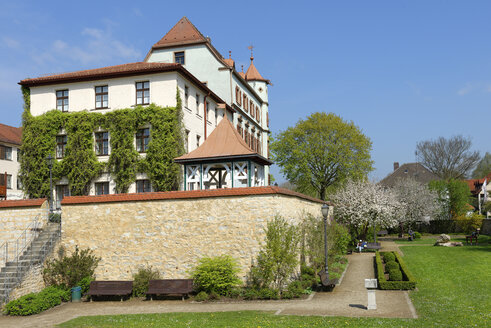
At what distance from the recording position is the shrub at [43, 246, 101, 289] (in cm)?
1861

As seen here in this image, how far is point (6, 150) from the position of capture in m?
43.5

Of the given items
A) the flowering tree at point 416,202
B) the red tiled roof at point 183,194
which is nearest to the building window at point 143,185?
the red tiled roof at point 183,194

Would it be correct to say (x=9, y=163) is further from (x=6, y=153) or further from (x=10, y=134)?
(x=10, y=134)

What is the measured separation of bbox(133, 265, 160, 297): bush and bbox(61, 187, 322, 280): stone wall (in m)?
0.28

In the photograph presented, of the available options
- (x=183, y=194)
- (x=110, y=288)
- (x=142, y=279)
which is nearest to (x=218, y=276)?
(x=142, y=279)

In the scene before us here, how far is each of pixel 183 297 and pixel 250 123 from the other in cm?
2798

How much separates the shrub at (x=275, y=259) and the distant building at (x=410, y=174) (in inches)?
2128

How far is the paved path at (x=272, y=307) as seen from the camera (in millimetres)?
14000

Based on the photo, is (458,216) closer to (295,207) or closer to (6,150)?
(295,207)

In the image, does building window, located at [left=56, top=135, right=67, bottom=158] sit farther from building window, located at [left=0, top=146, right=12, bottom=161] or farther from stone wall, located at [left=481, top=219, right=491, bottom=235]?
stone wall, located at [left=481, top=219, right=491, bottom=235]

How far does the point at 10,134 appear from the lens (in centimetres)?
4569

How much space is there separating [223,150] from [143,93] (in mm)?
9144

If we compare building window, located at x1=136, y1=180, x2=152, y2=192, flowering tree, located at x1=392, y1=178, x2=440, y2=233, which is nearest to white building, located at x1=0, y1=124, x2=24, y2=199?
building window, located at x1=136, y1=180, x2=152, y2=192

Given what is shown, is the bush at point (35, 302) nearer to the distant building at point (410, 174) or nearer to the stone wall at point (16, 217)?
the stone wall at point (16, 217)
